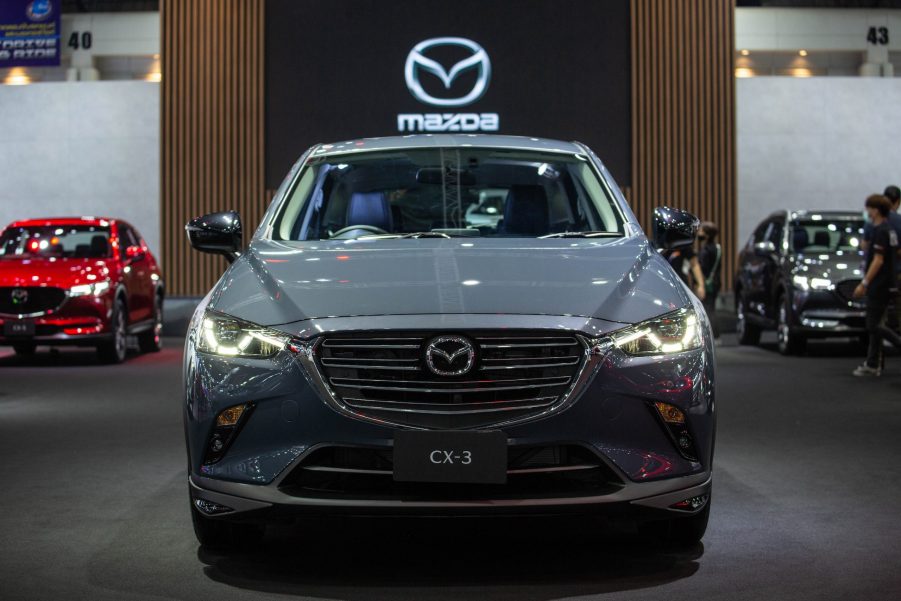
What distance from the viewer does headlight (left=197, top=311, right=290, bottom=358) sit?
4387 millimetres

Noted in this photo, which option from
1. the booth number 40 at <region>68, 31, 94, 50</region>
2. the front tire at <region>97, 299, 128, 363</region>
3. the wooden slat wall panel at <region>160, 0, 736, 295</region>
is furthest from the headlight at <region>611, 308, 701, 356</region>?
the booth number 40 at <region>68, 31, 94, 50</region>

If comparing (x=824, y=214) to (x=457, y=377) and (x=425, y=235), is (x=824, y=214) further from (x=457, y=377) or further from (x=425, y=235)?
(x=457, y=377)

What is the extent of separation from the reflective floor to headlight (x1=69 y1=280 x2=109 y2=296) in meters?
5.52

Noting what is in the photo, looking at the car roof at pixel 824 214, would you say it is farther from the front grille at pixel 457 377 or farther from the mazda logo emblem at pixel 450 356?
the mazda logo emblem at pixel 450 356

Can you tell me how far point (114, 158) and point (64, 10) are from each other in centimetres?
800

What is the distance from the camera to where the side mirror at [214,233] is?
5.65m

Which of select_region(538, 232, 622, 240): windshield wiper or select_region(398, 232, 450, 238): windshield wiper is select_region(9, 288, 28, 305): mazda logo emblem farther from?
select_region(538, 232, 622, 240): windshield wiper

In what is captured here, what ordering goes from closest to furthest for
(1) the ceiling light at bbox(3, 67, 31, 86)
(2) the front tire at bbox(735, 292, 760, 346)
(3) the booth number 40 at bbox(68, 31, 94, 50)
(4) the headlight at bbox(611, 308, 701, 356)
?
(4) the headlight at bbox(611, 308, 701, 356) < (2) the front tire at bbox(735, 292, 760, 346) < (3) the booth number 40 at bbox(68, 31, 94, 50) < (1) the ceiling light at bbox(3, 67, 31, 86)

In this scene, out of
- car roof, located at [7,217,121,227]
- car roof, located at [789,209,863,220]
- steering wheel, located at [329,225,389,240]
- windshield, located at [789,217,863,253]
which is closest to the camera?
steering wheel, located at [329,225,389,240]

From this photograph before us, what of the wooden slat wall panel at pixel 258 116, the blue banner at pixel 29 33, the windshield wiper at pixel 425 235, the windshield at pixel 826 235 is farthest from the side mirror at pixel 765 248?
the blue banner at pixel 29 33

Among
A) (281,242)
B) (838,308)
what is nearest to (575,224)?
(281,242)

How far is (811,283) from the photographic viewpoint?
14.4 m

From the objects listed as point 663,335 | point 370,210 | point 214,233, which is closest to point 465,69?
point 370,210

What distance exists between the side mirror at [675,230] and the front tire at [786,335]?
30.0ft
